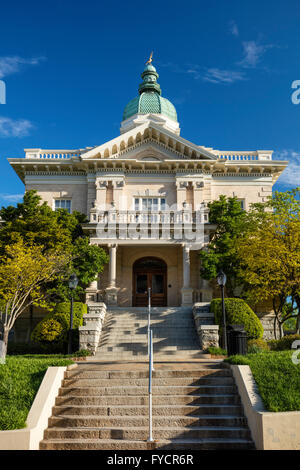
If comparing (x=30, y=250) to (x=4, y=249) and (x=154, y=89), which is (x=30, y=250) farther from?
(x=154, y=89)

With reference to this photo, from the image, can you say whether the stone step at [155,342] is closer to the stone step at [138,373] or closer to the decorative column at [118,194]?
the stone step at [138,373]

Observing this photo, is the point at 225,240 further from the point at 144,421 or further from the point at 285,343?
the point at 144,421

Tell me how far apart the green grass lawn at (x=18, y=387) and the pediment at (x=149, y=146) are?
1932 cm

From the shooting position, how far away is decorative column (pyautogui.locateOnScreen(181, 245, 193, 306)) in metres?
25.6

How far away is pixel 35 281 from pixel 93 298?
6.23 meters

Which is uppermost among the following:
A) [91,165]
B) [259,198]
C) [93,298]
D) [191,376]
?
[91,165]

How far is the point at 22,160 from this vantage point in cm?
2964

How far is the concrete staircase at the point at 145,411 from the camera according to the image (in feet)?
29.9

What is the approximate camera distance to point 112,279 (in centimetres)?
2595

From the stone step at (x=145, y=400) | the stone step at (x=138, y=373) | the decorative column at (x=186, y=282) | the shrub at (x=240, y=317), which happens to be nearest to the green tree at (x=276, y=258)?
the shrub at (x=240, y=317)

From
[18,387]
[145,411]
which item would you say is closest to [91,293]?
[18,387]

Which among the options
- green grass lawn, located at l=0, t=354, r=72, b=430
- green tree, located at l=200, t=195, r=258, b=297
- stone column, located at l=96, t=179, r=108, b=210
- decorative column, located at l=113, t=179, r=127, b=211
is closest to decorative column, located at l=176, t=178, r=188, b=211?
green tree, located at l=200, t=195, r=258, b=297
